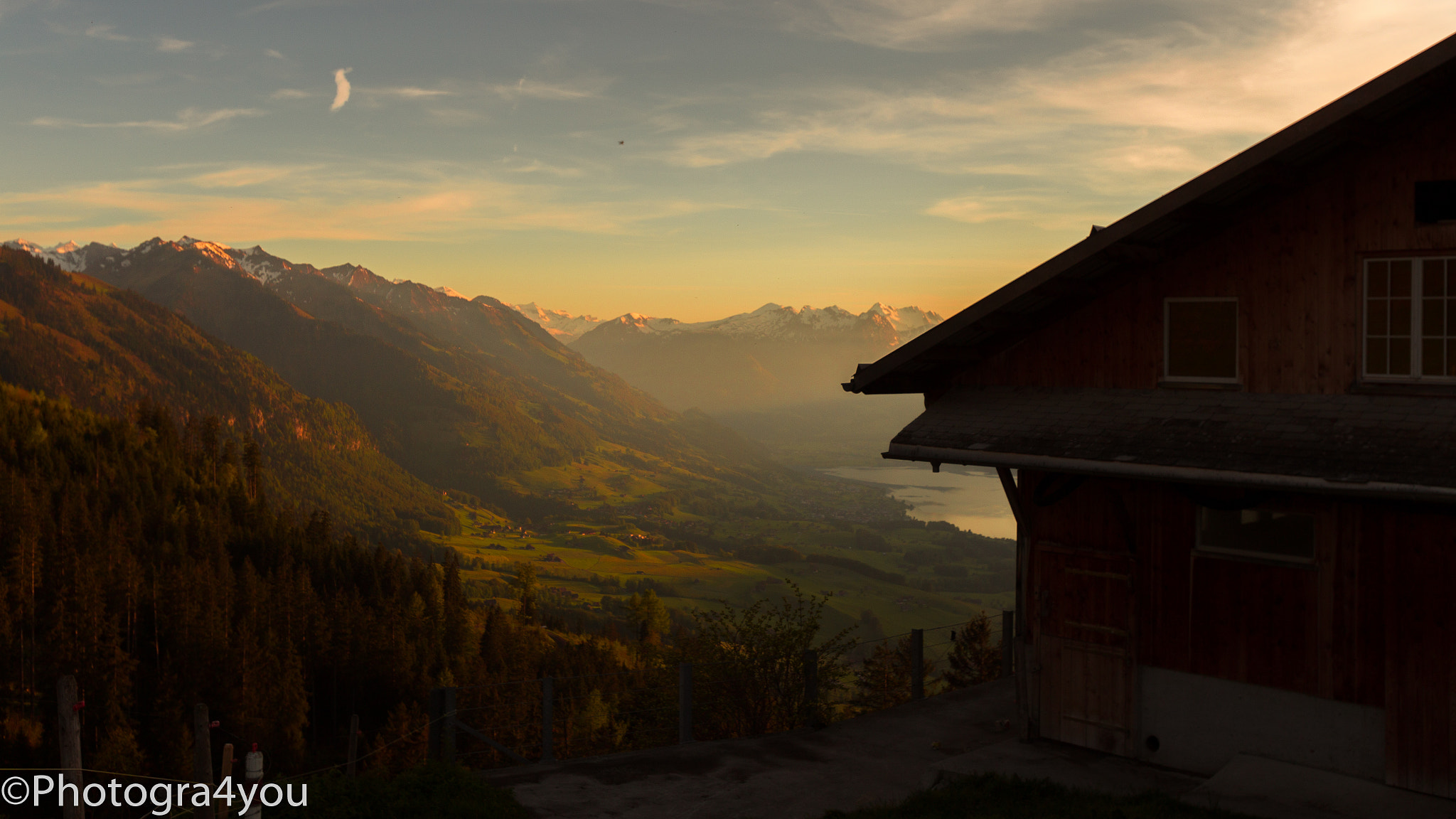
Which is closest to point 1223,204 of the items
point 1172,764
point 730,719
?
point 1172,764

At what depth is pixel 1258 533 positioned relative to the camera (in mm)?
12523

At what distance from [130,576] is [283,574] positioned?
14984mm

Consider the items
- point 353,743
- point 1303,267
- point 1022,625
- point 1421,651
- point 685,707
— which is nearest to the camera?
point 1421,651

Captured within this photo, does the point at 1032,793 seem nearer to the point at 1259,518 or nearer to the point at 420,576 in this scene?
the point at 1259,518

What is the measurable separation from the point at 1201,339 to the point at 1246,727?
5142 mm

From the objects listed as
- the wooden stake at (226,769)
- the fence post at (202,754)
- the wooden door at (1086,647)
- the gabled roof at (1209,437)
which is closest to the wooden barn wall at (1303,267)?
the gabled roof at (1209,437)

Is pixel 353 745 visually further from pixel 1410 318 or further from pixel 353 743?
pixel 1410 318

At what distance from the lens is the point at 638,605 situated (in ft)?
312

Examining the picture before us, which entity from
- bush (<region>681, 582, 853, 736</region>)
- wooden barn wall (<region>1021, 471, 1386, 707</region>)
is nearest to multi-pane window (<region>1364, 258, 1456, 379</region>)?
wooden barn wall (<region>1021, 471, 1386, 707</region>)

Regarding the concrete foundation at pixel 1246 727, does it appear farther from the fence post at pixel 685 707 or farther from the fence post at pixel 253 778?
the fence post at pixel 253 778

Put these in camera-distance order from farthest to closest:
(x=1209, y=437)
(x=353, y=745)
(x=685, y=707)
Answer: (x=353, y=745)
(x=685, y=707)
(x=1209, y=437)

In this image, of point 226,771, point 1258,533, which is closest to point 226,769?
point 226,771

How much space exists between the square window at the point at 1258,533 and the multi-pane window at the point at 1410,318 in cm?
207

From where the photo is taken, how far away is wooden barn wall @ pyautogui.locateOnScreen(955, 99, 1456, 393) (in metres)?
11.5
